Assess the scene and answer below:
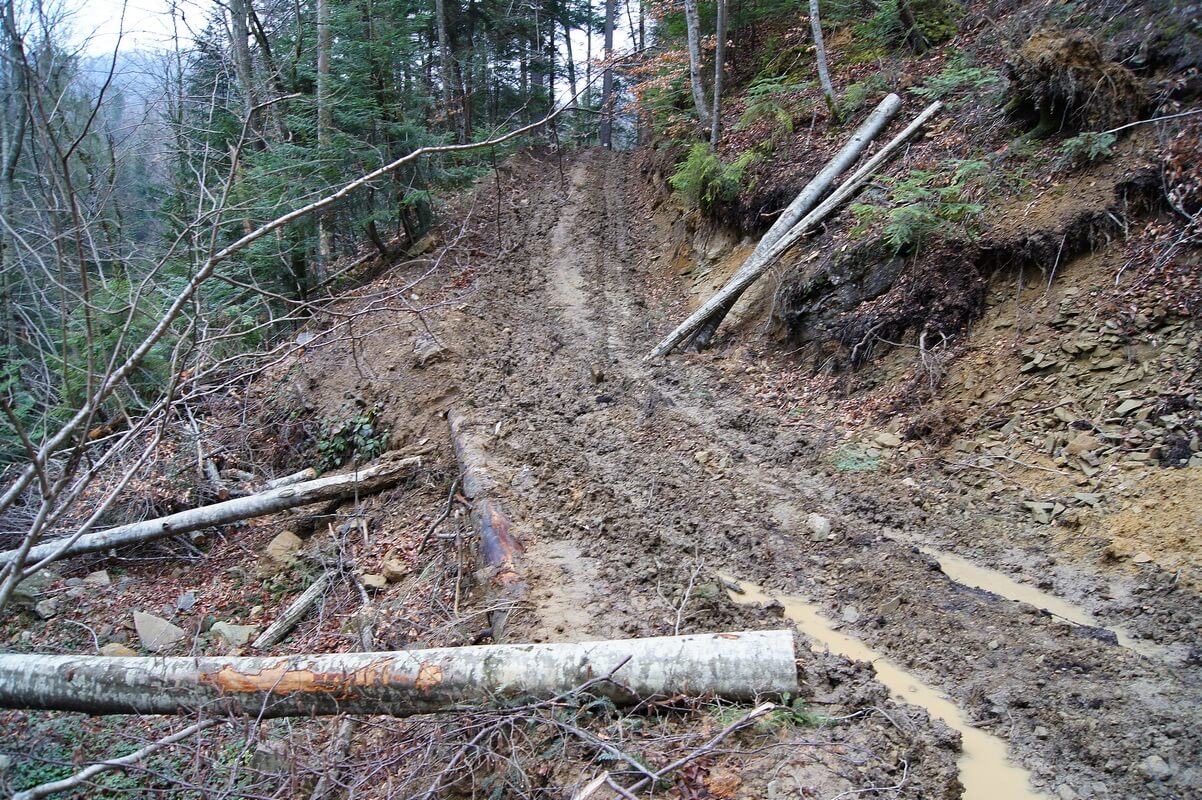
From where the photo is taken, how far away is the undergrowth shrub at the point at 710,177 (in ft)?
40.2

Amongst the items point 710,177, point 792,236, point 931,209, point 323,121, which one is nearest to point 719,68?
point 710,177

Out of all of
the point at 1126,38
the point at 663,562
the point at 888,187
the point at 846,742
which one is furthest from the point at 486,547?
the point at 1126,38

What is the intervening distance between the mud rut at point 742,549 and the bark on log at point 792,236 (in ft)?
1.92

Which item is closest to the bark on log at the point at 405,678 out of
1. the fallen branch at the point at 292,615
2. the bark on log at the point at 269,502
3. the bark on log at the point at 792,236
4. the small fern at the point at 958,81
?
the fallen branch at the point at 292,615

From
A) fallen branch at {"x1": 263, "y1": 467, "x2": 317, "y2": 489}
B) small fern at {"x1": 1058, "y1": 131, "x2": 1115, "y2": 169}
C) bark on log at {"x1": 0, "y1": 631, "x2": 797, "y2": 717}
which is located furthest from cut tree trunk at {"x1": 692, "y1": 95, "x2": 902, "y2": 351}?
bark on log at {"x1": 0, "y1": 631, "x2": 797, "y2": 717}

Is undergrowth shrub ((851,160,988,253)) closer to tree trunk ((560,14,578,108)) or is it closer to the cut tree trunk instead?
the cut tree trunk

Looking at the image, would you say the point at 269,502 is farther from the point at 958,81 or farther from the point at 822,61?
the point at 822,61

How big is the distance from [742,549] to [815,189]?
7271 mm

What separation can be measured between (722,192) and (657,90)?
7007 mm

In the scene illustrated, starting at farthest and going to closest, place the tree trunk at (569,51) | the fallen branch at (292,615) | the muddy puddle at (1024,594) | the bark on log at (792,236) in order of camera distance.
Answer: the tree trunk at (569,51) → the bark on log at (792,236) → the fallen branch at (292,615) → the muddy puddle at (1024,594)

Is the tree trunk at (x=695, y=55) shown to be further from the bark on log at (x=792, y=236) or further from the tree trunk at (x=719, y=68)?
the bark on log at (x=792, y=236)

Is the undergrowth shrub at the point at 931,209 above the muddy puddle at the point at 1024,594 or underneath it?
above

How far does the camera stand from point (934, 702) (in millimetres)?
4039

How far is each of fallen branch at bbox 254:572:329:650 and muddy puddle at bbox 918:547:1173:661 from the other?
19.1ft
